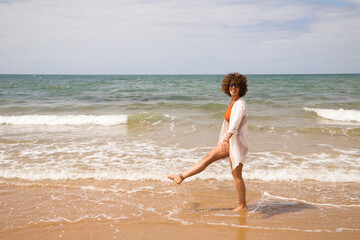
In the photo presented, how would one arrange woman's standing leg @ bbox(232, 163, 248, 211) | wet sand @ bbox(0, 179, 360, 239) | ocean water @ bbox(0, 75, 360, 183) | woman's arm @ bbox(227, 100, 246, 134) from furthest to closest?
ocean water @ bbox(0, 75, 360, 183)
woman's standing leg @ bbox(232, 163, 248, 211)
woman's arm @ bbox(227, 100, 246, 134)
wet sand @ bbox(0, 179, 360, 239)

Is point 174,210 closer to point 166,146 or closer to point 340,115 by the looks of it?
point 166,146

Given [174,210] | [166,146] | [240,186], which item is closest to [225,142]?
[240,186]

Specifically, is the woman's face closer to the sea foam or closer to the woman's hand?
the woman's hand

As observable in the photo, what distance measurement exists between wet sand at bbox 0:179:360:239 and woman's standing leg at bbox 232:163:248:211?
12 cm

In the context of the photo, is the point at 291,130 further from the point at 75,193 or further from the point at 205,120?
the point at 75,193

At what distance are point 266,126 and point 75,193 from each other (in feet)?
27.4

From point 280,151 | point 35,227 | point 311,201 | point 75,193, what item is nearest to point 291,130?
point 280,151

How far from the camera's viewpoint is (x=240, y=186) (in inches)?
163

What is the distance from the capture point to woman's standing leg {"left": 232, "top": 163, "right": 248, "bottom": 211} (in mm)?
4024

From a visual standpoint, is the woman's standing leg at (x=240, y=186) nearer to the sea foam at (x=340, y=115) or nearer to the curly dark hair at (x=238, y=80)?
the curly dark hair at (x=238, y=80)

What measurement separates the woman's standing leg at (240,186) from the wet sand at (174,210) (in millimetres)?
120

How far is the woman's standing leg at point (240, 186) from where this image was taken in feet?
13.2

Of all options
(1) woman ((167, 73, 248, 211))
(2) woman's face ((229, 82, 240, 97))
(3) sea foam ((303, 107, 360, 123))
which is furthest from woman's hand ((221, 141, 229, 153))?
(3) sea foam ((303, 107, 360, 123))

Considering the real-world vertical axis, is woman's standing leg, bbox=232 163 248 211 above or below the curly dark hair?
below
